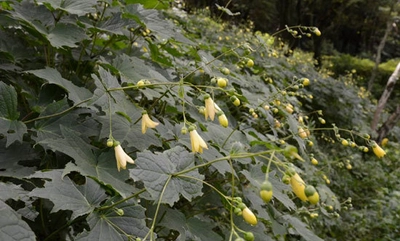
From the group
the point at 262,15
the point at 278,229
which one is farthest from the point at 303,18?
the point at 278,229

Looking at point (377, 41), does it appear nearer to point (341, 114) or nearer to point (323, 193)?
point (341, 114)

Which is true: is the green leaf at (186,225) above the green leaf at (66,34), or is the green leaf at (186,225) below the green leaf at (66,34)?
below

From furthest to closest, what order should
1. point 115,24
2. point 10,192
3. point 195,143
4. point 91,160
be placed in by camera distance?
1. point 115,24
2. point 91,160
3. point 195,143
4. point 10,192

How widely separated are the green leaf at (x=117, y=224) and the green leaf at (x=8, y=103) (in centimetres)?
46

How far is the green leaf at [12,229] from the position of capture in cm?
89

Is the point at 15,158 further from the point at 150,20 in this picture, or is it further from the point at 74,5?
the point at 150,20

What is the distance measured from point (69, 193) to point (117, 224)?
0.16m

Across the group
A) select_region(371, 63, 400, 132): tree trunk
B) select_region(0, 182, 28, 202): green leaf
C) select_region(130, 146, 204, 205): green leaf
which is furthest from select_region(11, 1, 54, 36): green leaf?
A: select_region(371, 63, 400, 132): tree trunk

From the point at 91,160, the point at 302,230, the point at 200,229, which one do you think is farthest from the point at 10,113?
the point at 302,230

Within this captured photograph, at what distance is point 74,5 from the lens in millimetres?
1546

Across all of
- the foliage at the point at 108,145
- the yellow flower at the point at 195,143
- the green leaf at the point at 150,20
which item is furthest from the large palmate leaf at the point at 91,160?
the green leaf at the point at 150,20

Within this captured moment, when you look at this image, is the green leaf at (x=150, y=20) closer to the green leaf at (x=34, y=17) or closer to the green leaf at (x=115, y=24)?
the green leaf at (x=115, y=24)

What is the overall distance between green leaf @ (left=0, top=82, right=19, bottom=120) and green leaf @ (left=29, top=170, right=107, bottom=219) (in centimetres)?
28

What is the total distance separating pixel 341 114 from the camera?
6379 mm
